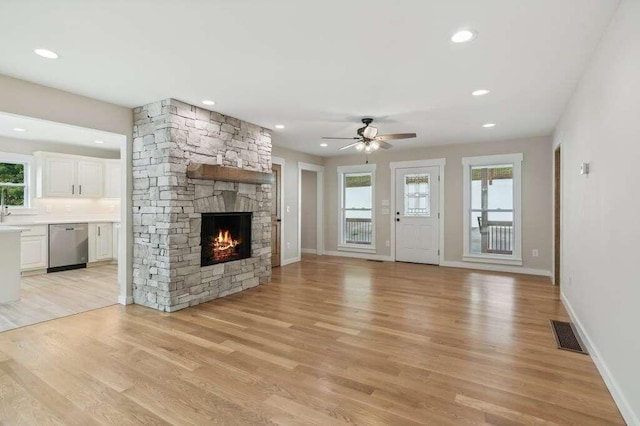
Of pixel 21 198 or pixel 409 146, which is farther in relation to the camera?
pixel 409 146

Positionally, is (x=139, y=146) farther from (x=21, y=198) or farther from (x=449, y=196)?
(x=449, y=196)

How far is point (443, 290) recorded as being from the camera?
4875 millimetres

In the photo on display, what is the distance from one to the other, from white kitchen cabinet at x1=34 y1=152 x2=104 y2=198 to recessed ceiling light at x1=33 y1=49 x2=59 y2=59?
435cm

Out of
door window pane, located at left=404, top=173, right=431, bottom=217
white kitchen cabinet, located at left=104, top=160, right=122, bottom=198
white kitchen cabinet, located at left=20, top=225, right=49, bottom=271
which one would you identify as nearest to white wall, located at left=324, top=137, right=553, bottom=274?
door window pane, located at left=404, top=173, right=431, bottom=217

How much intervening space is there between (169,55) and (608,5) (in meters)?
3.18

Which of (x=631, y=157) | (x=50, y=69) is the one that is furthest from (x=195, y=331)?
(x=631, y=157)

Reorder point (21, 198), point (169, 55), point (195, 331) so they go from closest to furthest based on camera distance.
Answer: point (169, 55) < point (195, 331) < point (21, 198)

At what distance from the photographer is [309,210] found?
8711 mm

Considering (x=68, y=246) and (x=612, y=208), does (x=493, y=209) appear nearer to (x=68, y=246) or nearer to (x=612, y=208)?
(x=612, y=208)

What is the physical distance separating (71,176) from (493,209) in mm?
8368

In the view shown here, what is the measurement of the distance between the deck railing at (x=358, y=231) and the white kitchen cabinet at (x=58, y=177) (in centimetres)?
592

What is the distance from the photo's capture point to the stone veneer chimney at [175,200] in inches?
Answer: 154

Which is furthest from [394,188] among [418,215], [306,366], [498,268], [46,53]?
[46,53]

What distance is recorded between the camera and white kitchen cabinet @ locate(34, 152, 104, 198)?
6141 millimetres
